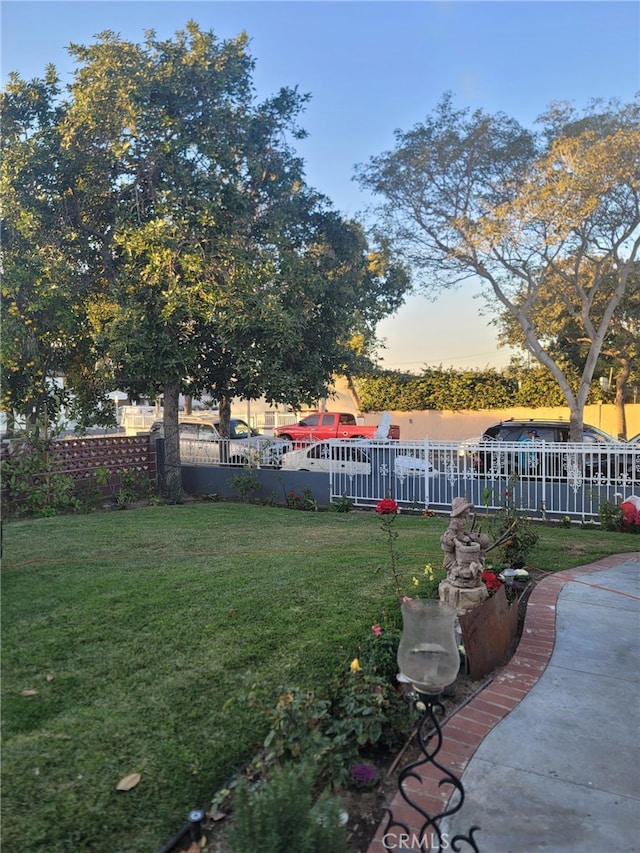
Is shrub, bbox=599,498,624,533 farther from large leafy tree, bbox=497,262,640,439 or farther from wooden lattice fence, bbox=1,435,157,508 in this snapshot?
large leafy tree, bbox=497,262,640,439

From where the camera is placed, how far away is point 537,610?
4656 mm

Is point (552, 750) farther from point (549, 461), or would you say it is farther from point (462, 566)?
point (549, 461)

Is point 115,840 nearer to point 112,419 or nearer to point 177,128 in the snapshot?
point 177,128

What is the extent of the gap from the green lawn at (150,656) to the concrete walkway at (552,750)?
804mm

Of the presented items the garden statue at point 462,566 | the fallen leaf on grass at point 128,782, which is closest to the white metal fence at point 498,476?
the garden statue at point 462,566

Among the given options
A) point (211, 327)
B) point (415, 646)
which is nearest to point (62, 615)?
point (415, 646)

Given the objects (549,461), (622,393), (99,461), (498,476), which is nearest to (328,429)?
(99,461)

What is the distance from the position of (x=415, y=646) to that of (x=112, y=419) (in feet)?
37.5

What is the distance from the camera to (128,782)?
2.38 meters

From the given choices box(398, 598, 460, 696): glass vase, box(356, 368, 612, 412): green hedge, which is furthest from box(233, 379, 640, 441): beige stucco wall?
box(398, 598, 460, 696): glass vase

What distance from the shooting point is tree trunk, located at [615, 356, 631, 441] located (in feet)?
67.9

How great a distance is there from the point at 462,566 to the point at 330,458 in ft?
21.6

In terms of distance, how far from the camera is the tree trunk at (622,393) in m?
20.7

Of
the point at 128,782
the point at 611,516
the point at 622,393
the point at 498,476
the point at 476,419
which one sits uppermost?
the point at 622,393
